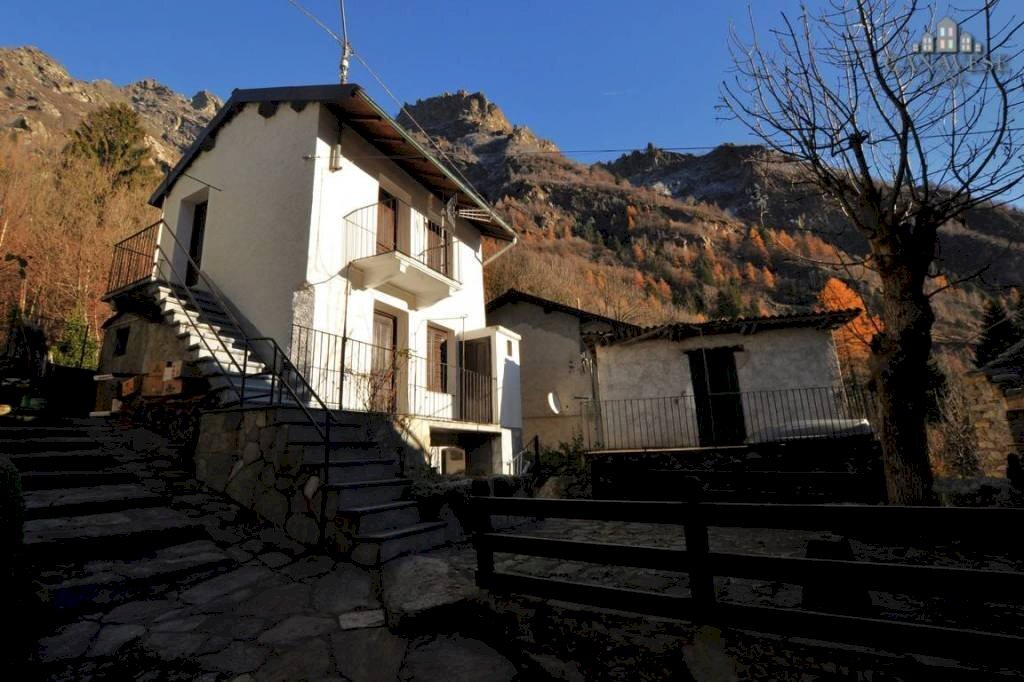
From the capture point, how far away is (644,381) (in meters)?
11.7

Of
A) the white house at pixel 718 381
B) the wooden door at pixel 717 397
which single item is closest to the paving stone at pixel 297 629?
the white house at pixel 718 381

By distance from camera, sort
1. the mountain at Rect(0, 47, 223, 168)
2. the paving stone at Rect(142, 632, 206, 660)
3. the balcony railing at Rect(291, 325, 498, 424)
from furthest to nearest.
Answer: the mountain at Rect(0, 47, 223, 168)
the balcony railing at Rect(291, 325, 498, 424)
the paving stone at Rect(142, 632, 206, 660)

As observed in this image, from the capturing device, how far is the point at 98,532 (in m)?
3.76

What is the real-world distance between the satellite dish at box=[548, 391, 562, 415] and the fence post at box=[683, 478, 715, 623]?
11883mm

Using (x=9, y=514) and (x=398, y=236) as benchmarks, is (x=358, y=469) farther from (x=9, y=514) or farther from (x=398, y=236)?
(x=398, y=236)

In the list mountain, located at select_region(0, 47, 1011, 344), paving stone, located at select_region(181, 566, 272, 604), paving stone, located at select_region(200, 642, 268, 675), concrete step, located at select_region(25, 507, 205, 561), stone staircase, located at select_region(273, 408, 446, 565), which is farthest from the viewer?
mountain, located at select_region(0, 47, 1011, 344)

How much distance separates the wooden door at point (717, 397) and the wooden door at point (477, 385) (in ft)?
17.1

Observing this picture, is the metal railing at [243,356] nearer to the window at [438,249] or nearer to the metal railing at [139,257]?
the metal railing at [139,257]

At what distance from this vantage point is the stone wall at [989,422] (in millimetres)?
9508

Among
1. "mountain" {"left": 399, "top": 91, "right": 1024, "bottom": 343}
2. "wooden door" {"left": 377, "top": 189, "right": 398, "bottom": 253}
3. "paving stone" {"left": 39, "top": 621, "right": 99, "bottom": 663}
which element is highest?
"mountain" {"left": 399, "top": 91, "right": 1024, "bottom": 343}

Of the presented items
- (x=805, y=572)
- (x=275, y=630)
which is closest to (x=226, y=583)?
(x=275, y=630)

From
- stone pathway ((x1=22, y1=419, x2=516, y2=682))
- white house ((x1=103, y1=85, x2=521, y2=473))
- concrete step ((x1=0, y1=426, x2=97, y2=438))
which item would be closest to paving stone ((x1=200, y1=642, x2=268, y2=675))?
stone pathway ((x1=22, y1=419, x2=516, y2=682))

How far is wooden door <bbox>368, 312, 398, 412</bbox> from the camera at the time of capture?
876 cm

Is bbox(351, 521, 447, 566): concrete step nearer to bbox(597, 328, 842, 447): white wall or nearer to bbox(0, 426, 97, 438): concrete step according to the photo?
bbox(0, 426, 97, 438): concrete step
